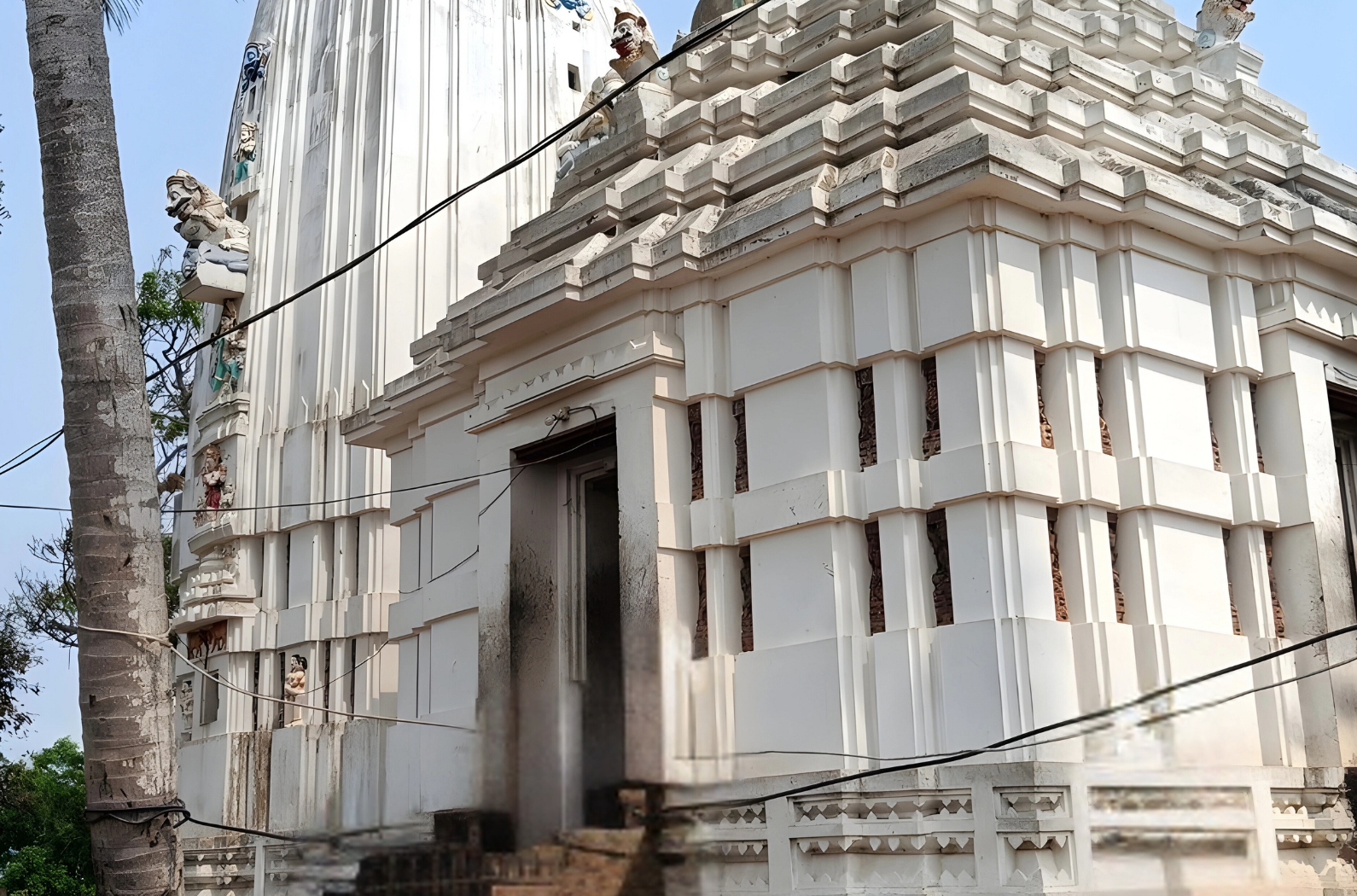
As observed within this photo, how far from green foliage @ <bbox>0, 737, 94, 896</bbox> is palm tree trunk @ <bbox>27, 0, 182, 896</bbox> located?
19573 mm

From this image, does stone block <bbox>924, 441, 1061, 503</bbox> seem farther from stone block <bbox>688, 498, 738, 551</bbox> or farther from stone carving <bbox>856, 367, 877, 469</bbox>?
stone block <bbox>688, 498, 738, 551</bbox>

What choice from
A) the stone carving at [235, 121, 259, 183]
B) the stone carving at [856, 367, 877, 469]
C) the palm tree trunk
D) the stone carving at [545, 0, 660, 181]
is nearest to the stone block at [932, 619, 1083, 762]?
the stone carving at [856, 367, 877, 469]

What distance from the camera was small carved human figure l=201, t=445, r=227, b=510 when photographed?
23.2m

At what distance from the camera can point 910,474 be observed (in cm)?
929

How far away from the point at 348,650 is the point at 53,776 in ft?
59.8

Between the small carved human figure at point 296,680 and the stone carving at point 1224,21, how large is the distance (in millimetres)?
14379

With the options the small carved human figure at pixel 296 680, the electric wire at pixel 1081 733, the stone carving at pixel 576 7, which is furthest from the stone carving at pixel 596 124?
the stone carving at pixel 576 7

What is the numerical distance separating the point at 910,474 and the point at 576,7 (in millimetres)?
18245

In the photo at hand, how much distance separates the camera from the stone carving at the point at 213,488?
23031 mm

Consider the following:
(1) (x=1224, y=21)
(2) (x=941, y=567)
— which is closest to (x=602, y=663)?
(2) (x=941, y=567)

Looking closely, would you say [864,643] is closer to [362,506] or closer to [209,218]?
[362,506]

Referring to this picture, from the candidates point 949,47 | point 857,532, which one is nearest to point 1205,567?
point 857,532

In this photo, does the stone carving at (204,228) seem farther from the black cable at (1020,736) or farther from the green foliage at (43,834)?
the black cable at (1020,736)

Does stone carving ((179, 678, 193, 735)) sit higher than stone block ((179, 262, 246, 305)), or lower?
lower
